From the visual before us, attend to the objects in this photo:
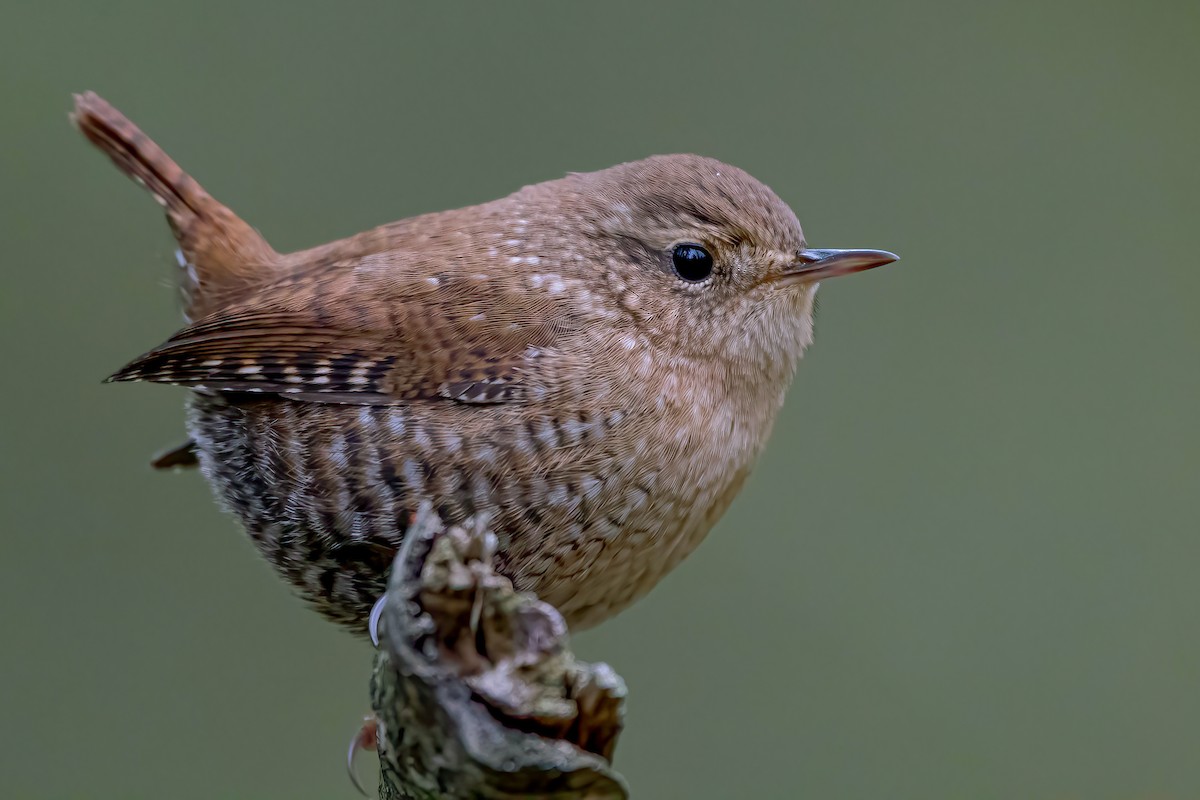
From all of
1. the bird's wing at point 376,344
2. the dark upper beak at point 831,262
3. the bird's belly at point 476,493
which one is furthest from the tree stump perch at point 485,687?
the dark upper beak at point 831,262

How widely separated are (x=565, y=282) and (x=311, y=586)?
831mm

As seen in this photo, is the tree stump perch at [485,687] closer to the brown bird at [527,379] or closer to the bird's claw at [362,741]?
the brown bird at [527,379]

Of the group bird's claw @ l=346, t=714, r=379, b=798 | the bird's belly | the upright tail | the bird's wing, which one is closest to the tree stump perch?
the bird's belly

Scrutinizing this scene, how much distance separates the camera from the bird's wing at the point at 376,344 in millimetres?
2180

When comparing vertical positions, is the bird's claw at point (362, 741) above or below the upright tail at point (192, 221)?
below

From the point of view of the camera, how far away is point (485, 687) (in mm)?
1473

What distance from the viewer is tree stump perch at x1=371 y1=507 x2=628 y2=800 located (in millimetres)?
1452

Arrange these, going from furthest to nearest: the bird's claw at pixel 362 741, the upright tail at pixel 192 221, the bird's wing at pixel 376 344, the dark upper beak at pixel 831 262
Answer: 1. the upright tail at pixel 192 221
2. the bird's claw at pixel 362 741
3. the dark upper beak at pixel 831 262
4. the bird's wing at pixel 376 344

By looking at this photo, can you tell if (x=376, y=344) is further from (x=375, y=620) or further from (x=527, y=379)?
(x=375, y=620)

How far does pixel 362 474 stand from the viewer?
2.14 meters

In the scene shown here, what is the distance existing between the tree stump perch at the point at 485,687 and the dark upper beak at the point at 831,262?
1.11 m

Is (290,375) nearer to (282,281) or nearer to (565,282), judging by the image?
(282,281)

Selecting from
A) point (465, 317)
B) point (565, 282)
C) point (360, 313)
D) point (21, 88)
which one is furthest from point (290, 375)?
point (21, 88)

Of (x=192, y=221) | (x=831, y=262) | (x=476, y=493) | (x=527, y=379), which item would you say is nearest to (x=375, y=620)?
(x=476, y=493)
